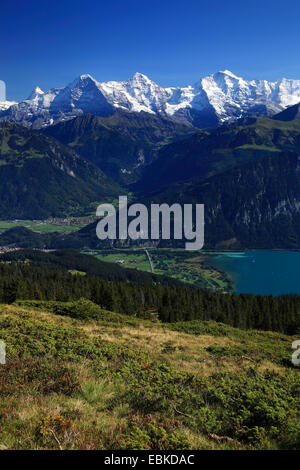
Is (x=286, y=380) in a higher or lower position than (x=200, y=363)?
higher

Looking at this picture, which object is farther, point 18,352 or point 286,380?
point 18,352

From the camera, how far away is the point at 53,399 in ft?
38.0

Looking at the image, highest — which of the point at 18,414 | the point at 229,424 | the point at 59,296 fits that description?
the point at 18,414

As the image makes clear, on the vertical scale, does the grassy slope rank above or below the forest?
above

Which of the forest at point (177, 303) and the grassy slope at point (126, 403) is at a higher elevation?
the grassy slope at point (126, 403)

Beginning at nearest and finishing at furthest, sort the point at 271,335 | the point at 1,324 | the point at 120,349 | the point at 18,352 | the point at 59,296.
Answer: the point at 18,352 < the point at 120,349 < the point at 1,324 < the point at 271,335 < the point at 59,296

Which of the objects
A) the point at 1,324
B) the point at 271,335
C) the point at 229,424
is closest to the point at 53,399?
the point at 229,424

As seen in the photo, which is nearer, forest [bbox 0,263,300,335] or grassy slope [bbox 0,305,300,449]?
grassy slope [bbox 0,305,300,449]

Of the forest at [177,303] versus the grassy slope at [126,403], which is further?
the forest at [177,303]

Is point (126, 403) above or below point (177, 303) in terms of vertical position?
above

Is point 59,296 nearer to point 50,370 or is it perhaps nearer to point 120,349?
point 120,349

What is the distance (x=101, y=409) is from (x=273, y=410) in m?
5.79

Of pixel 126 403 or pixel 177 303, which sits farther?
pixel 177 303

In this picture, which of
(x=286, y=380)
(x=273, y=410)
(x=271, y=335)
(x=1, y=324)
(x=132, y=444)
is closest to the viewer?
(x=132, y=444)
